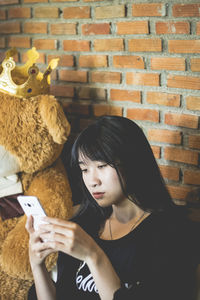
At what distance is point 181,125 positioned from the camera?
1513 mm

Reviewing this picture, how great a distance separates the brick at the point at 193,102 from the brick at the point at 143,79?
0.54ft

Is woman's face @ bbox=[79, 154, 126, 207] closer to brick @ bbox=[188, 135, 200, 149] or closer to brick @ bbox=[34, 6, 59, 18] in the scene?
brick @ bbox=[188, 135, 200, 149]

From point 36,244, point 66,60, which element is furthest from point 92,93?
point 36,244

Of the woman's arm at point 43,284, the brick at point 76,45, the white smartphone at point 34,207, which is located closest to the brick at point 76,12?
the brick at point 76,45

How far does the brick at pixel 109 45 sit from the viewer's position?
1.64 metres

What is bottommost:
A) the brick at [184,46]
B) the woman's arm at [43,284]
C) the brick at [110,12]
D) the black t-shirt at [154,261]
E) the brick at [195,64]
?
the woman's arm at [43,284]

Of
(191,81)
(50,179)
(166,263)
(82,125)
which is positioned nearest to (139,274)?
(166,263)

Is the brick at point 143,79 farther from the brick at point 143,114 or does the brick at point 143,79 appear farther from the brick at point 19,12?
the brick at point 19,12

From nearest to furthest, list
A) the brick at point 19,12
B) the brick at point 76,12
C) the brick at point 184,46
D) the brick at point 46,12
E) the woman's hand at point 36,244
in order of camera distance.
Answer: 1. the woman's hand at point 36,244
2. the brick at point 184,46
3. the brick at point 76,12
4. the brick at point 46,12
5. the brick at point 19,12

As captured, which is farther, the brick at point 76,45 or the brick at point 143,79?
the brick at point 76,45

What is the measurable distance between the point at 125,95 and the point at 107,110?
0.14m

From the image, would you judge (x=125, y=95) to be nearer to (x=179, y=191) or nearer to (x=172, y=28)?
(x=172, y=28)

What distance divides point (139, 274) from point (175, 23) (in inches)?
39.5

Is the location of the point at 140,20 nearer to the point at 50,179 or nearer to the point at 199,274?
the point at 50,179
